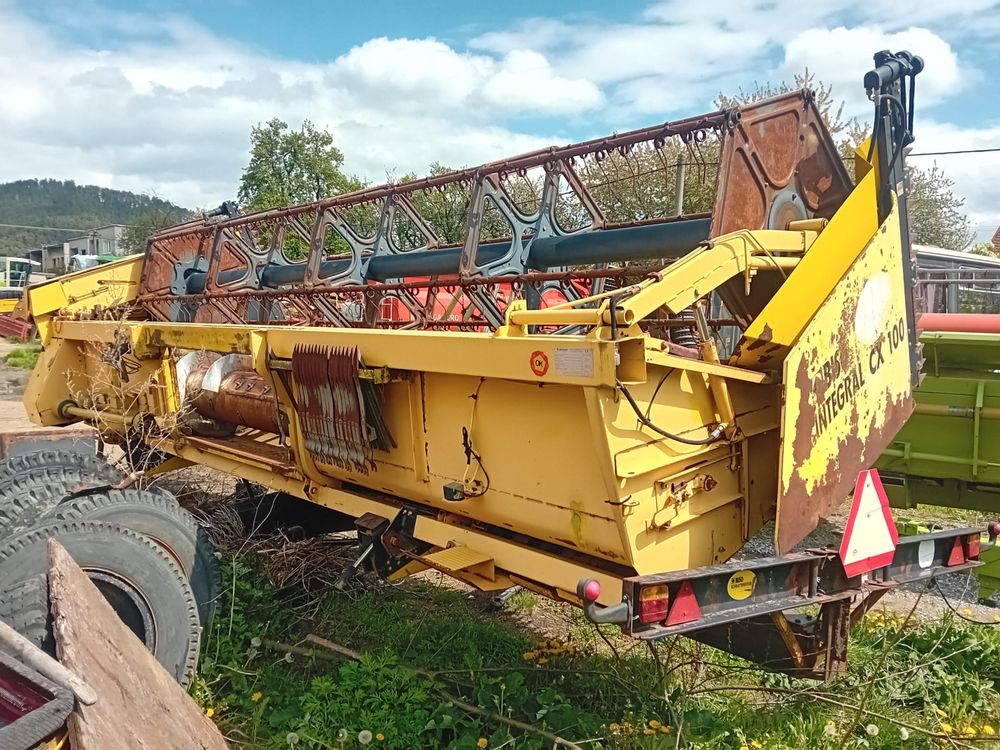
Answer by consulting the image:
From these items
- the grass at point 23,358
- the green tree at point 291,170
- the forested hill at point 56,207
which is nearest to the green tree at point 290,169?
the green tree at point 291,170

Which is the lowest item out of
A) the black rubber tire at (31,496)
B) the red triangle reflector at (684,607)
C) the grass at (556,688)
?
the grass at (556,688)

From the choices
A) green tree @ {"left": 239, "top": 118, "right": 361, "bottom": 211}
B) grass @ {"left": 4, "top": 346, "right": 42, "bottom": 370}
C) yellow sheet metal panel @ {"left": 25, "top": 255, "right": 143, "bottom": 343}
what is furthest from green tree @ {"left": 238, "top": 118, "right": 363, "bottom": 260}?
yellow sheet metal panel @ {"left": 25, "top": 255, "right": 143, "bottom": 343}

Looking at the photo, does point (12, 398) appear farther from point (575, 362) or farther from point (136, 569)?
point (575, 362)

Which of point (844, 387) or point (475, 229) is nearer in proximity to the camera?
point (844, 387)

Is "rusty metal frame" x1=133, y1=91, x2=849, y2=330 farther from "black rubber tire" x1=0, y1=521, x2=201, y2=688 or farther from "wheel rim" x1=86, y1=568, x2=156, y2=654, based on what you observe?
"wheel rim" x1=86, y1=568, x2=156, y2=654

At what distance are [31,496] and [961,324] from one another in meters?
5.89

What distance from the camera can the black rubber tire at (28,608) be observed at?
2.93 meters

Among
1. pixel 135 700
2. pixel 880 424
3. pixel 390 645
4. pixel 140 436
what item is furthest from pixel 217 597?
pixel 880 424

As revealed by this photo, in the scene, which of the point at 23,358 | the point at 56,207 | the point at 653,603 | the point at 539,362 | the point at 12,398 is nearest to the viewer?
the point at 653,603

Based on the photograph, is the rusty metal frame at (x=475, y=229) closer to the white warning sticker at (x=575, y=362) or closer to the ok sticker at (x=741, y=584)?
the white warning sticker at (x=575, y=362)

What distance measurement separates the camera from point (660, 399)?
2.55 metres

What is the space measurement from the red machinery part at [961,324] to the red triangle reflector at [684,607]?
381 centimetres

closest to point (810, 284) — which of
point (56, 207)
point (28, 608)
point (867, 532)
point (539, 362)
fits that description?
point (867, 532)

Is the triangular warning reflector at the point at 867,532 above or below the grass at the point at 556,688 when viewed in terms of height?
above
